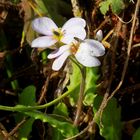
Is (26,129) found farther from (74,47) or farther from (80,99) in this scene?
(74,47)

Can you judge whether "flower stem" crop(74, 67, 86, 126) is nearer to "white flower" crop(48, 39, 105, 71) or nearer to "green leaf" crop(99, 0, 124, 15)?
"white flower" crop(48, 39, 105, 71)

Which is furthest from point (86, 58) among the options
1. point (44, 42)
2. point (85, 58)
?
point (44, 42)

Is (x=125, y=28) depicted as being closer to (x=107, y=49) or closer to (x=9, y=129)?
(x=107, y=49)

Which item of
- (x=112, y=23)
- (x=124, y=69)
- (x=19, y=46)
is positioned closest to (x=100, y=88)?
(x=124, y=69)

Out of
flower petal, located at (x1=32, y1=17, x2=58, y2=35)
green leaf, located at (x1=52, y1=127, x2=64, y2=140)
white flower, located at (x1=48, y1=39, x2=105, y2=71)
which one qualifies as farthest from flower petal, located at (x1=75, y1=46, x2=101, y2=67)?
green leaf, located at (x1=52, y1=127, x2=64, y2=140)

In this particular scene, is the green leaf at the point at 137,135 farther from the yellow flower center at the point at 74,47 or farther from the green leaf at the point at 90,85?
the yellow flower center at the point at 74,47

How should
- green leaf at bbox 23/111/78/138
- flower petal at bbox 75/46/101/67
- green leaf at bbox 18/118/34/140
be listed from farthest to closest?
green leaf at bbox 18/118/34/140
green leaf at bbox 23/111/78/138
flower petal at bbox 75/46/101/67

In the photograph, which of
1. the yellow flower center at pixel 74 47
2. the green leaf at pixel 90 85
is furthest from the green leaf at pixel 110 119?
the yellow flower center at pixel 74 47
